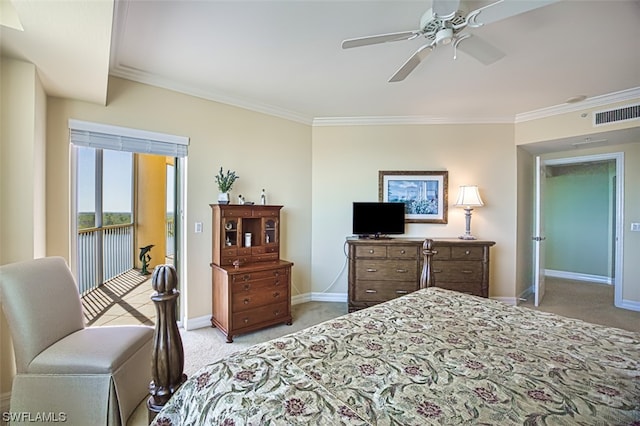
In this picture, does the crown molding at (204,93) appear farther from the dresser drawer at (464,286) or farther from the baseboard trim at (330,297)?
the dresser drawer at (464,286)

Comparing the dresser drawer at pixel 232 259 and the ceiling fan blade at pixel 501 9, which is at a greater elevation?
the ceiling fan blade at pixel 501 9

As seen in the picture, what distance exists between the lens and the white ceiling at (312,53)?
188cm

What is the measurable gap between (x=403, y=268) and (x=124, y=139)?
3.39 m

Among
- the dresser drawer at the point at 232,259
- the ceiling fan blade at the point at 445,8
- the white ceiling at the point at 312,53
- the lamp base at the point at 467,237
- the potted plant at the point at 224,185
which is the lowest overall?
the dresser drawer at the point at 232,259

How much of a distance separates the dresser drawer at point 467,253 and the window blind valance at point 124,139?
3451mm

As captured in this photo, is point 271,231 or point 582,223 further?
point 582,223

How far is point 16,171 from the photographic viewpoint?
6.44 feet

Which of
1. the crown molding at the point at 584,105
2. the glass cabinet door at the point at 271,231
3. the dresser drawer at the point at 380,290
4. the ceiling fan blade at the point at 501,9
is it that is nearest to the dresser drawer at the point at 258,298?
the glass cabinet door at the point at 271,231

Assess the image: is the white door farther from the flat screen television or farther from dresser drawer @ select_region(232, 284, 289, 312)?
dresser drawer @ select_region(232, 284, 289, 312)

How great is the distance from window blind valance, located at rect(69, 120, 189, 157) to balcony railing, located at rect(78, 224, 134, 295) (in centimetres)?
176

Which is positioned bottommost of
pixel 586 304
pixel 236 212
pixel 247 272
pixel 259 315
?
pixel 586 304

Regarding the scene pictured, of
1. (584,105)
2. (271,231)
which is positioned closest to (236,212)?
(271,231)

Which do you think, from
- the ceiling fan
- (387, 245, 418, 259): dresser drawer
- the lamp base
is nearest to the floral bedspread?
the ceiling fan

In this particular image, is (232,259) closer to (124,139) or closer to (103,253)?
(124,139)
